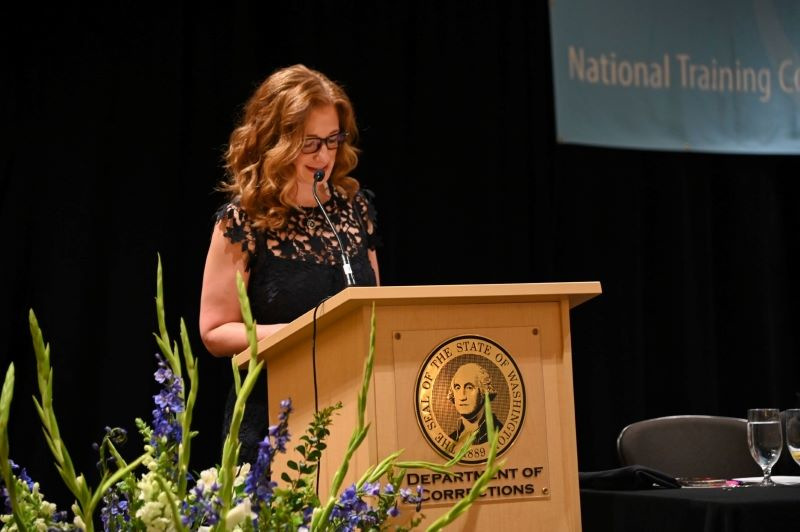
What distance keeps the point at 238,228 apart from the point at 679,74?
9.56 feet

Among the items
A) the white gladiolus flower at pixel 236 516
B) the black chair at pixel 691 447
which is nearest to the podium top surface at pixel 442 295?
Answer: the white gladiolus flower at pixel 236 516

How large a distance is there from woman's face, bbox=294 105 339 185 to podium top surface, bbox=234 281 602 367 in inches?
28.8

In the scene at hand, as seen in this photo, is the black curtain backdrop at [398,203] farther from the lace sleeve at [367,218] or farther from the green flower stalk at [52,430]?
the green flower stalk at [52,430]

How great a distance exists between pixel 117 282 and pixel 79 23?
911 millimetres

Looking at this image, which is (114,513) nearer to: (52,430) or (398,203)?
(52,430)

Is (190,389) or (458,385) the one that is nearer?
(190,389)

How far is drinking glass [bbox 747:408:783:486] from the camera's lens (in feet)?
7.30

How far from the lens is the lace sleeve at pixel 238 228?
2.30 metres

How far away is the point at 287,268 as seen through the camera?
91.5 inches

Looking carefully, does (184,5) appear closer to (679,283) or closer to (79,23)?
(79,23)

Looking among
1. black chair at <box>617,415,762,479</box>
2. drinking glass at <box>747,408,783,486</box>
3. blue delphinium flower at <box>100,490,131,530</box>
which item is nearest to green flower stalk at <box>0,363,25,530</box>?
blue delphinium flower at <box>100,490,131,530</box>

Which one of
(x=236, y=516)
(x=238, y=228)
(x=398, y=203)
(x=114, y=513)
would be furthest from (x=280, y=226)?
(x=398, y=203)

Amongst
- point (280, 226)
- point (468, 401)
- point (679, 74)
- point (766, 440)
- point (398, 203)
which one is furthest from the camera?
point (679, 74)

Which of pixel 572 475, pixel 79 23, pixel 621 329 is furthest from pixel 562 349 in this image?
pixel 621 329
